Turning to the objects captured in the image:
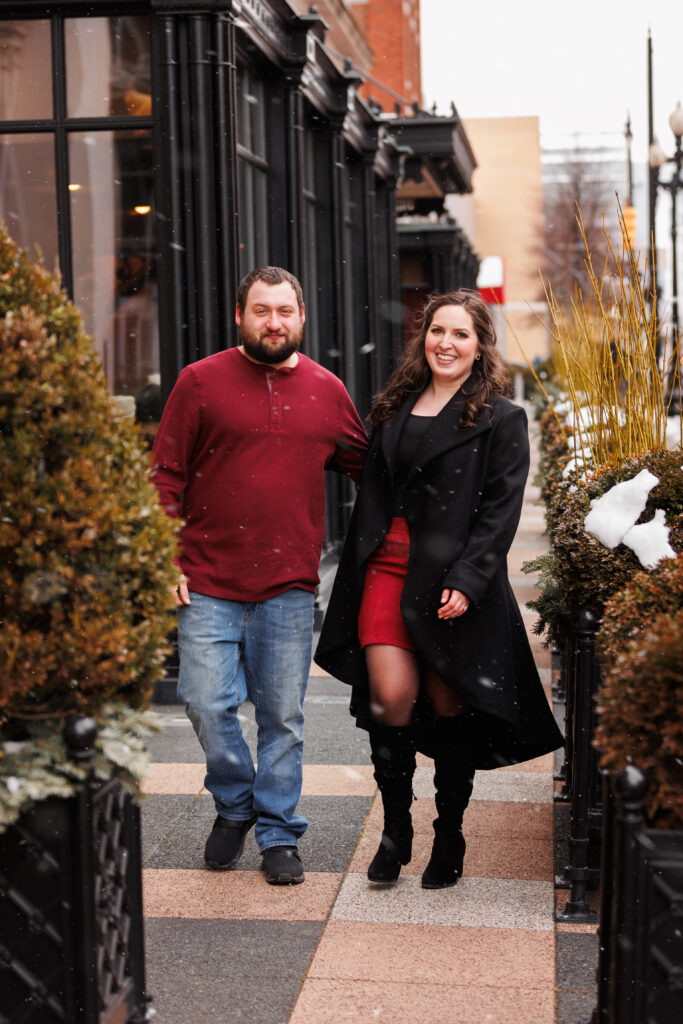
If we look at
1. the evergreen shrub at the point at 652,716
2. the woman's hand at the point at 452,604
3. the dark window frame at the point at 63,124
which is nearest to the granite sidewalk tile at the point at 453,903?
the woman's hand at the point at 452,604

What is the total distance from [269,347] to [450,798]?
1.68 metres

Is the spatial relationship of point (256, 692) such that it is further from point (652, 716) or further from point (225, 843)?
point (652, 716)

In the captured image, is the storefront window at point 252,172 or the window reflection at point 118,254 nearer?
the window reflection at point 118,254

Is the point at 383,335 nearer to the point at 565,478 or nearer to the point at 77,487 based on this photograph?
the point at 565,478

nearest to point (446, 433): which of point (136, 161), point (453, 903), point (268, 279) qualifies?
point (268, 279)

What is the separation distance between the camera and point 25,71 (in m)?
7.08

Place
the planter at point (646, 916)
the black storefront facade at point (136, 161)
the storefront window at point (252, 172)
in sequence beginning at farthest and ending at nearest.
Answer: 1. the storefront window at point (252, 172)
2. the black storefront facade at point (136, 161)
3. the planter at point (646, 916)

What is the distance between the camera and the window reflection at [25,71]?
7031 mm

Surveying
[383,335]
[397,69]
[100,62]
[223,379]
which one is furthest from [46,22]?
[397,69]

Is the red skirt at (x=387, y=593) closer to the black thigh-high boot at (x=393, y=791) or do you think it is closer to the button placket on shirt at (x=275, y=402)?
the black thigh-high boot at (x=393, y=791)

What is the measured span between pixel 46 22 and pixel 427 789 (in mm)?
4824

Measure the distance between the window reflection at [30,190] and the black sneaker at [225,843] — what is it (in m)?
4.00

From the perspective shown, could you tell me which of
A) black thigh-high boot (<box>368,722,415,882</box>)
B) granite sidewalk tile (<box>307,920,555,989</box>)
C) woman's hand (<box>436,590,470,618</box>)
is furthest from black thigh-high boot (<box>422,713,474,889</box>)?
woman's hand (<box>436,590,470,618</box>)

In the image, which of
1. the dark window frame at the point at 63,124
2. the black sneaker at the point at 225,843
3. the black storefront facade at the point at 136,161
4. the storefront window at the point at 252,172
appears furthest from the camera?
the storefront window at the point at 252,172
